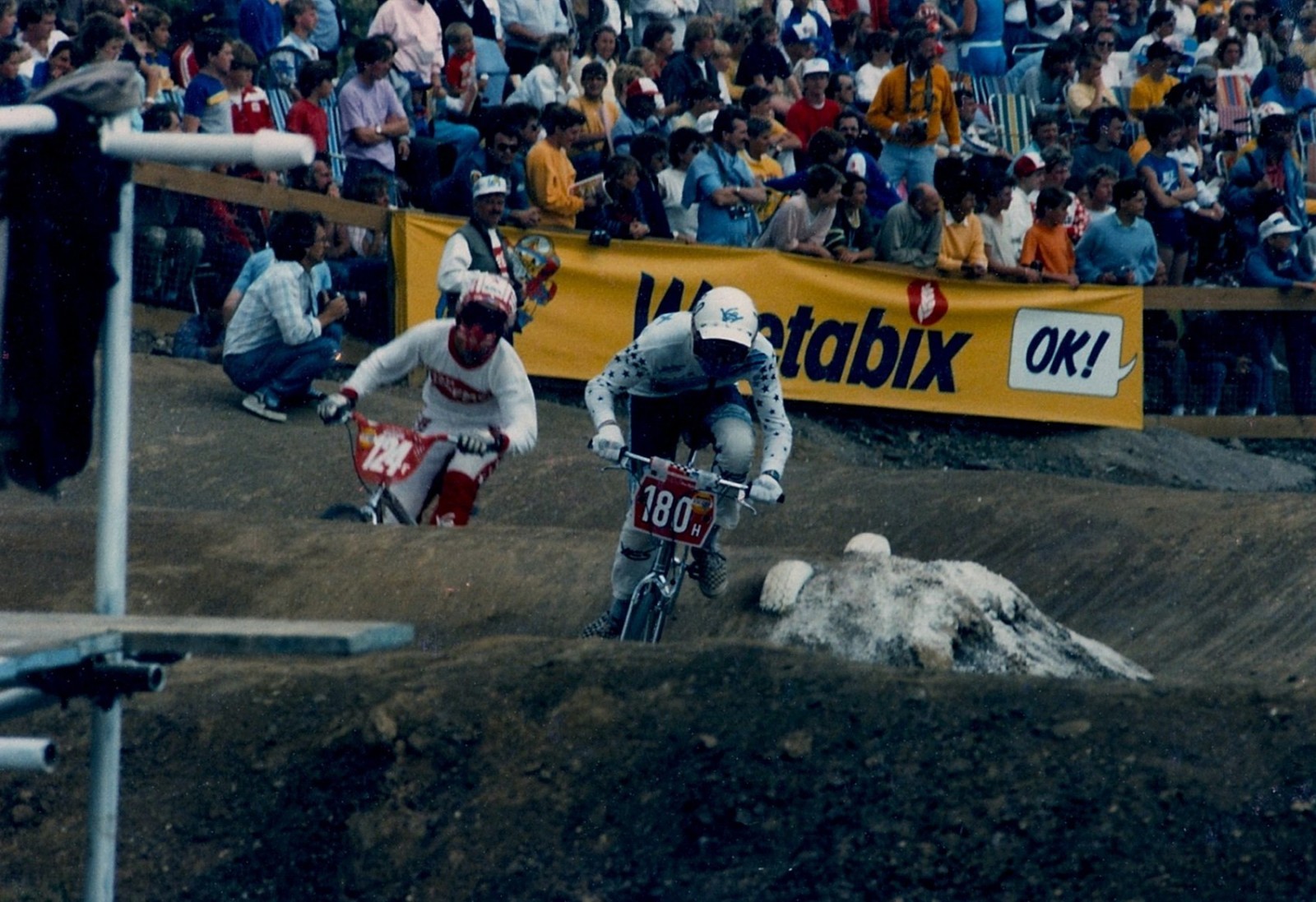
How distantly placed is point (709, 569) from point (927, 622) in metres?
1.09

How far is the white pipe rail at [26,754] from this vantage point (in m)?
3.80

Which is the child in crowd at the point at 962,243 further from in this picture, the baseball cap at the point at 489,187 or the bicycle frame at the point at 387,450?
the bicycle frame at the point at 387,450

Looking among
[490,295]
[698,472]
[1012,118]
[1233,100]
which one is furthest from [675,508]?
[1233,100]

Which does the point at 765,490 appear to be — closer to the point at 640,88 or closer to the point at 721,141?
the point at 721,141

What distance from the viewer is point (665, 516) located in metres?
8.47

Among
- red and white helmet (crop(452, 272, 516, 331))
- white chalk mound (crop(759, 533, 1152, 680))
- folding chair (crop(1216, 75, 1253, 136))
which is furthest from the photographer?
folding chair (crop(1216, 75, 1253, 136))

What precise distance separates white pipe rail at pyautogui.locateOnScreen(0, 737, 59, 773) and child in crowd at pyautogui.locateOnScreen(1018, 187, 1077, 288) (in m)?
12.8

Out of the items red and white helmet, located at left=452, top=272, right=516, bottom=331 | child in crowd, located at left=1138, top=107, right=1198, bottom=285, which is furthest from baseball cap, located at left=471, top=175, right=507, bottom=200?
child in crowd, located at left=1138, top=107, right=1198, bottom=285


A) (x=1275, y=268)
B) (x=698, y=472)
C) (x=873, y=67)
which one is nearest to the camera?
(x=698, y=472)

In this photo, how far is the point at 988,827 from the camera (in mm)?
5766

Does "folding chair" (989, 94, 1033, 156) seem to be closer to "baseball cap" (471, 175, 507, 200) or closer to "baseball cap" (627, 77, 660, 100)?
"baseball cap" (627, 77, 660, 100)

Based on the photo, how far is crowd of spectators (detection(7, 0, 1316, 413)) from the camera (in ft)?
46.6

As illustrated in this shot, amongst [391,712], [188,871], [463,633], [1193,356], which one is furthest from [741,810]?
[1193,356]

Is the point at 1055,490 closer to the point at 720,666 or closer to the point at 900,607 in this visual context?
the point at 900,607
